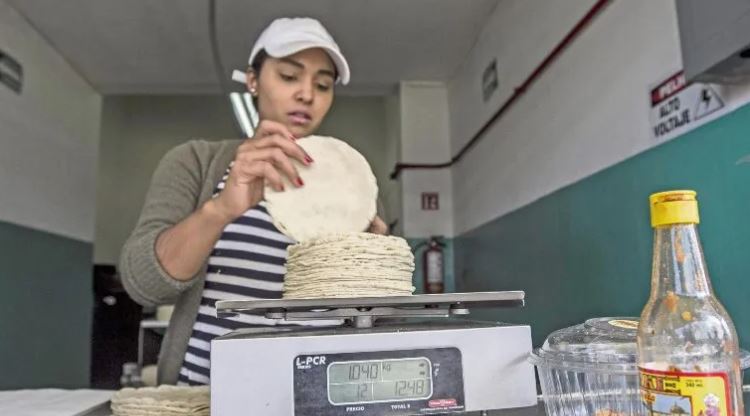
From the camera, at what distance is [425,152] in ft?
11.5

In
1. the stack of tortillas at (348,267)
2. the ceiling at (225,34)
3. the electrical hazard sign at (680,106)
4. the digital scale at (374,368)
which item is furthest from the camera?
the ceiling at (225,34)

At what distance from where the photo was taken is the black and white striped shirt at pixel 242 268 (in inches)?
40.5

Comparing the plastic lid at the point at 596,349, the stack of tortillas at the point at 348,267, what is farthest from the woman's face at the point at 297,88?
the plastic lid at the point at 596,349

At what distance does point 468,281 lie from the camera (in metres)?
3.08

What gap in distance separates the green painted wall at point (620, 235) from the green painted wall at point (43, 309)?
2.20m

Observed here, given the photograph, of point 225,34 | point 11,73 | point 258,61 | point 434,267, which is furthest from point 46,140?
point 258,61

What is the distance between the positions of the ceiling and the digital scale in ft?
7.23

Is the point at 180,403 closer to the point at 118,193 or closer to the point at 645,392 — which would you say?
the point at 645,392

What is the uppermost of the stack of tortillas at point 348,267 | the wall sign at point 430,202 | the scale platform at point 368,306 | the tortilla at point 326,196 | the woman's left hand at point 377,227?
the wall sign at point 430,202

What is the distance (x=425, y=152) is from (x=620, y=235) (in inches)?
82.2

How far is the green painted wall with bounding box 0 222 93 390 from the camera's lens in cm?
266

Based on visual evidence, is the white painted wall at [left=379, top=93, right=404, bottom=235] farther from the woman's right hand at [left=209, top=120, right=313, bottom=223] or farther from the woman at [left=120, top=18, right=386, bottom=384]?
the woman's right hand at [left=209, top=120, right=313, bottom=223]

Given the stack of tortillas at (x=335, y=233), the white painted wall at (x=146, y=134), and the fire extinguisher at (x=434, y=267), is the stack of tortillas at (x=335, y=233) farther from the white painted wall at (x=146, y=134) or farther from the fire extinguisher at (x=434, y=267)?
the white painted wall at (x=146, y=134)

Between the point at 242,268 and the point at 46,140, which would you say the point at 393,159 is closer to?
the point at 46,140
